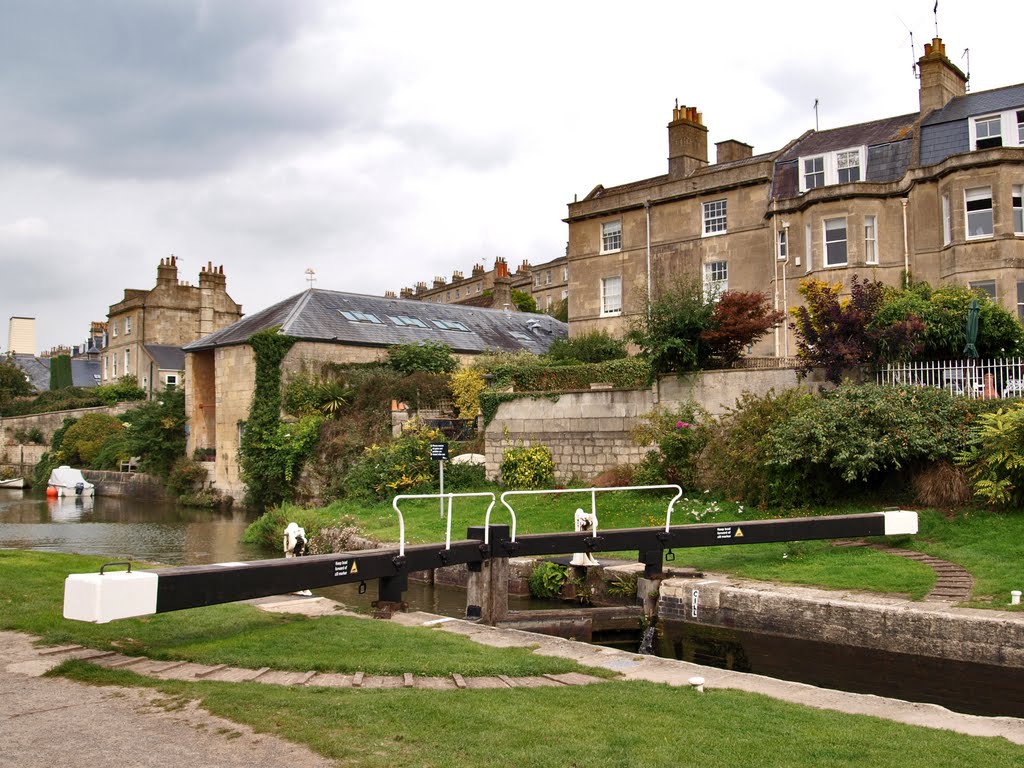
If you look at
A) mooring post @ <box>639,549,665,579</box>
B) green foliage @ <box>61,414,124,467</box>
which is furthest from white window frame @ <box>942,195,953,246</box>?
green foliage @ <box>61,414,124,467</box>

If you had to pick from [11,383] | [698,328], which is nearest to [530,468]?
[698,328]

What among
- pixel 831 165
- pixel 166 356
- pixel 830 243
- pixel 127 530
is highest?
pixel 831 165

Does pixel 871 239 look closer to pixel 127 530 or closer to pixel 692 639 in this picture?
pixel 692 639

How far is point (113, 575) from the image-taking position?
25.2ft

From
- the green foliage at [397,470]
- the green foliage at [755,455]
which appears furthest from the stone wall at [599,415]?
the green foliage at [397,470]

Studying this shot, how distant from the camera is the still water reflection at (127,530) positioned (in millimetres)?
20938

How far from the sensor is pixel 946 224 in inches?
958

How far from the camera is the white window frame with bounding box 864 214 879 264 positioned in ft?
84.0

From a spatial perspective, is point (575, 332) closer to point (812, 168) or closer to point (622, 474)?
point (812, 168)

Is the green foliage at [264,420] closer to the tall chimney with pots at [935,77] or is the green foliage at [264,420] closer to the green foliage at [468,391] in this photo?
the green foliage at [468,391]

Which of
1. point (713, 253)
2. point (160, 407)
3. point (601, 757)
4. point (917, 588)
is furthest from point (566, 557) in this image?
point (160, 407)

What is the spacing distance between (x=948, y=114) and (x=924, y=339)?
12.1m

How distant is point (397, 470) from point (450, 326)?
15.7 m

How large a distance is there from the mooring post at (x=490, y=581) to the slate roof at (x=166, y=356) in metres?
42.8
